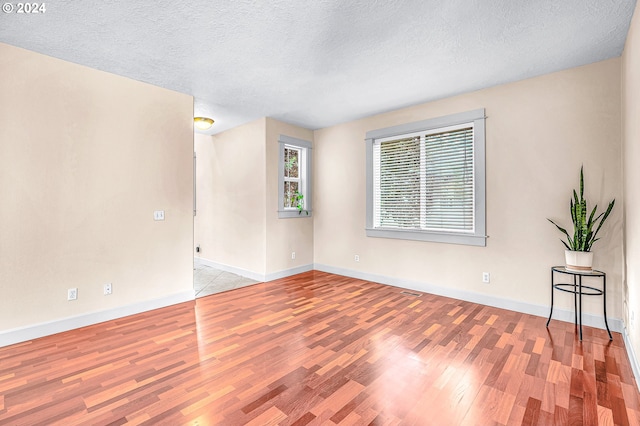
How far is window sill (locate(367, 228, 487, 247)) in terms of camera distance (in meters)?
3.70

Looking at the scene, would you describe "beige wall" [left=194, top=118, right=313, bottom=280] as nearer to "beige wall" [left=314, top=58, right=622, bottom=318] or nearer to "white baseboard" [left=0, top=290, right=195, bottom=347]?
"white baseboard" [left=0, top=290, right=195, bottom=347]

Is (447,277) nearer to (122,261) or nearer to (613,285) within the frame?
(613,285)

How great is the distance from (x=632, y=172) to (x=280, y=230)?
420 cm

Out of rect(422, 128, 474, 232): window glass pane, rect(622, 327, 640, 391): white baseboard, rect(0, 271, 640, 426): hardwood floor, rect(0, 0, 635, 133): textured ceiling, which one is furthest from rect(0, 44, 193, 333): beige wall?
rect(622, 327, 640, 391): white baseboard

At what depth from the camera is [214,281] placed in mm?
4785

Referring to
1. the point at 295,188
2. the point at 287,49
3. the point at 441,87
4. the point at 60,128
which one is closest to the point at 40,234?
the point at 60,128

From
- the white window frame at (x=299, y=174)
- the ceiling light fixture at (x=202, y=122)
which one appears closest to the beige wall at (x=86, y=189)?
the ceiling light fixture at (x=202, y=122)

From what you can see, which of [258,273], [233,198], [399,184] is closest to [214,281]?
[258,273]

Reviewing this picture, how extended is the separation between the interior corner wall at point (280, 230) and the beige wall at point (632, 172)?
413 cm

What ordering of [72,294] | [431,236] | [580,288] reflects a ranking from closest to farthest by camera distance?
[580,288]
[72,294]
[431,236]

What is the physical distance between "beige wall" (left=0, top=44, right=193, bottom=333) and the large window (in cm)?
283

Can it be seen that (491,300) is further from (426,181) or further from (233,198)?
(233,198)

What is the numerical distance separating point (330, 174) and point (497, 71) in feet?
9.60

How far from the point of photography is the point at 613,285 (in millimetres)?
2869
